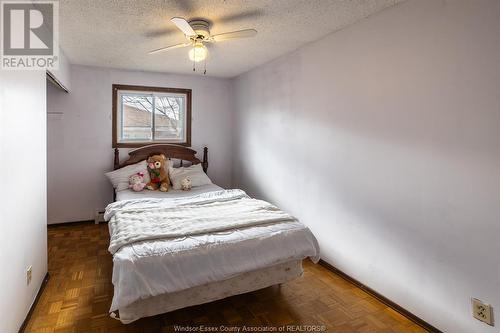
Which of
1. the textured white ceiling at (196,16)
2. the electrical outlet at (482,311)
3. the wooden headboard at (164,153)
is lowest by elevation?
the electrical outlet at (482,311)

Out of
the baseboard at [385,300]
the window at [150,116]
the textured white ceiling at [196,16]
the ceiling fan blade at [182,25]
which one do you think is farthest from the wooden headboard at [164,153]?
the baseboard at [385,300]

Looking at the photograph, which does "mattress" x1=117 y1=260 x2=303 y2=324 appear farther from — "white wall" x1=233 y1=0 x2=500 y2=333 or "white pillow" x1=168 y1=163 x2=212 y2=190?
"white pillow" x1=168 y1=163 x2=212 y2=190

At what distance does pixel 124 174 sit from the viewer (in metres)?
4.27

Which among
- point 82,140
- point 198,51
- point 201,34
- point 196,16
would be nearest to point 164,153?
point 82,140

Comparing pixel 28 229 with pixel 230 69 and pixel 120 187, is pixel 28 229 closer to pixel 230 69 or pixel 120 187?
pixel 120 187

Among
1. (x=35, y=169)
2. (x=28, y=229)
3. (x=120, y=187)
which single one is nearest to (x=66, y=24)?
(x=35, y=169)

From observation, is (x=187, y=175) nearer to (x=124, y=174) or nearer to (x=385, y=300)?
(x=124, y=174)

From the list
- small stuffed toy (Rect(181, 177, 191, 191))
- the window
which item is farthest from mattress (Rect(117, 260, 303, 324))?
the window

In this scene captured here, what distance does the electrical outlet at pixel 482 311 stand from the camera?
5.80 ft

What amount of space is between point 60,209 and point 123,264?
10.00 feet

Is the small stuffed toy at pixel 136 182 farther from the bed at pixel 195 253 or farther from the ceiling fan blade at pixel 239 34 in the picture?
the ceiling fan blade at pixel 239 34

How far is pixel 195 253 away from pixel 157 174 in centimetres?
246

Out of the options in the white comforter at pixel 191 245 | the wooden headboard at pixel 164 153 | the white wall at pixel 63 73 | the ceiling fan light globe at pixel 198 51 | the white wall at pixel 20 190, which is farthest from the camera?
the wooden headboard at pixel 164 153

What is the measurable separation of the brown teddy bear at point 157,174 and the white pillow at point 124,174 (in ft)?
0.29
